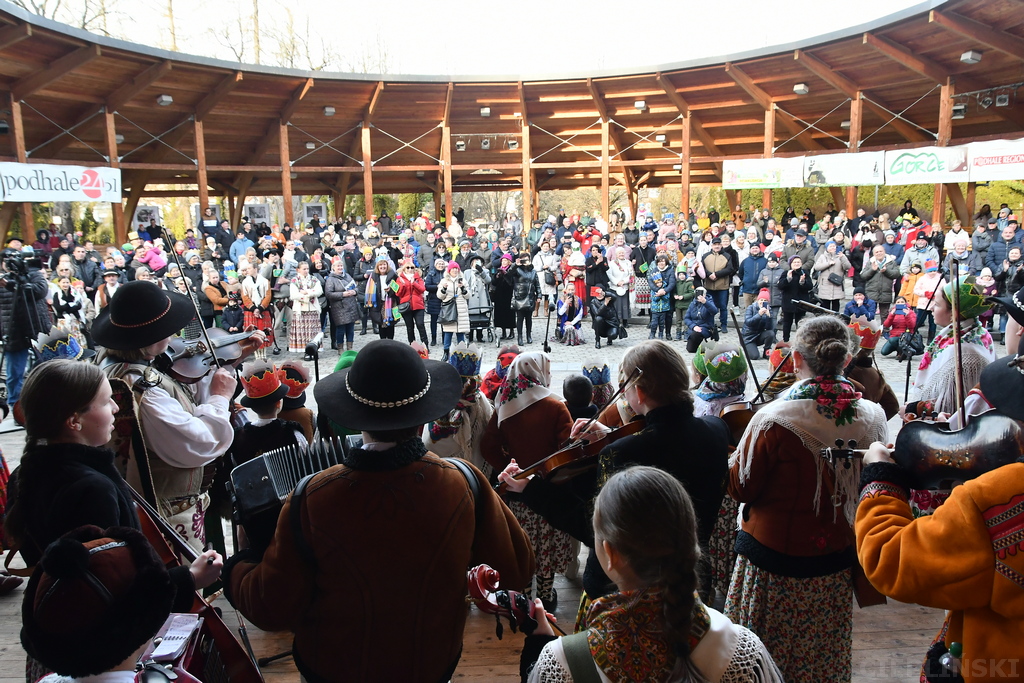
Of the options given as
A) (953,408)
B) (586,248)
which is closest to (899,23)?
(586,248)

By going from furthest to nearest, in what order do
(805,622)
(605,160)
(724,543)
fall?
(605,160), (724,543), (805,622)

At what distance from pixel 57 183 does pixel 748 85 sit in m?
14.8

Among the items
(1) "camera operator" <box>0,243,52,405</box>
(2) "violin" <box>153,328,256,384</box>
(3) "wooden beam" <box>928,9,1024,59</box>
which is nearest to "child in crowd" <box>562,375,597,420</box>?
(2) "violin" <box>153,328,256,384</box>

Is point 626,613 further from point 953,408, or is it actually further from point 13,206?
point 13,206

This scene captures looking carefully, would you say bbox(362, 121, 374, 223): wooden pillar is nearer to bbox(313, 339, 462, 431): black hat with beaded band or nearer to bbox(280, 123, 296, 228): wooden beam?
bbox(280, 123, 296, 228): wooden beam

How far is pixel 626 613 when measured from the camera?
4.30 feet

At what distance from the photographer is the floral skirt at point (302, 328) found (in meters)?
10.5

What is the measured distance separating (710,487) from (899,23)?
46.7ft

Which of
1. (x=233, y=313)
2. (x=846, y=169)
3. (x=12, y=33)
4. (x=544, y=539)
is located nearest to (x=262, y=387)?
(x=544, y=539)

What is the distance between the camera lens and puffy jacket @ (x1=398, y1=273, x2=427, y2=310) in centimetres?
1044

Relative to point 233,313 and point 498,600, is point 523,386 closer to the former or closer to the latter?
point 498,600

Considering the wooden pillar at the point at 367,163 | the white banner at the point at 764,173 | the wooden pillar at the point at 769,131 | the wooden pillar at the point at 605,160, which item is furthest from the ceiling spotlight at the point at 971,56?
the wooden pillar at the point at 367,163

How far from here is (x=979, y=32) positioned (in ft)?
41.4

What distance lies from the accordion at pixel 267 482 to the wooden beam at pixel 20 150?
46.1 feet
